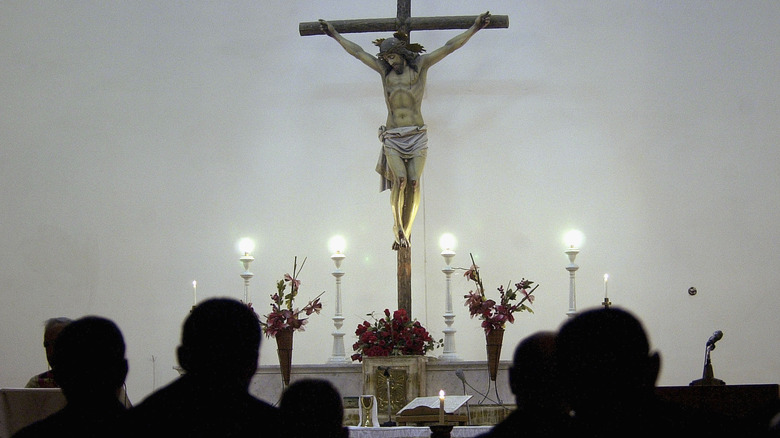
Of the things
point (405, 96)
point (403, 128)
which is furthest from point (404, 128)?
point (405, 96)

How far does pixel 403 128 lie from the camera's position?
641 cm

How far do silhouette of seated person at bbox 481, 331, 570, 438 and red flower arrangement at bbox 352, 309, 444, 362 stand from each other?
3.77m

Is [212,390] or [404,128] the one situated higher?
[404,128]

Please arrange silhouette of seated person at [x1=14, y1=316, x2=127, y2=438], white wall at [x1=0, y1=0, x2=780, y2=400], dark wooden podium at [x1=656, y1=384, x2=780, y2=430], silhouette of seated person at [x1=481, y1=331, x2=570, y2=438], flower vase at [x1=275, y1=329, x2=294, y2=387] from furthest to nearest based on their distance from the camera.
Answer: white wall at [x1=0, y1=0, x2=780, y2=400] → flower vase at [x1=275, y1=329, x2=294, y2=387] → dark wooden podium at [x1=656, y1=384, x2=780, y2=430] → silhouette of seated person at [x1=14, y1=316, x2=127, y2=438] → silhouette of seated person at [x1=481, y1=331, x2=570, y2=438]

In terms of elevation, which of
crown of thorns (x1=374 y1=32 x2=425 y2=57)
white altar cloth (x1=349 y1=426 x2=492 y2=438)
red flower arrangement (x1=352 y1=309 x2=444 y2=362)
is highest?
crown of thorns (x1=374 y1=32 x2=425 y2=57)

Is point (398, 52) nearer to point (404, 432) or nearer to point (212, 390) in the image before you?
point (404, 432)

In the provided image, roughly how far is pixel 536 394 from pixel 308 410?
1.38 ft

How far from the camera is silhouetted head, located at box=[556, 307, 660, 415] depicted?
1.73 metres

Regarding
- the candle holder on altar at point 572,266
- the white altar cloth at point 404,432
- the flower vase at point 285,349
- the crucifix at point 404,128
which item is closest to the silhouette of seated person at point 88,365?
the white altar cloth at point 404,432

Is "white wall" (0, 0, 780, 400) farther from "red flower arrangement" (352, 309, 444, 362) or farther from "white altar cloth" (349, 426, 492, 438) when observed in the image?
"white altar cloth" (349, 426, 492, 438)

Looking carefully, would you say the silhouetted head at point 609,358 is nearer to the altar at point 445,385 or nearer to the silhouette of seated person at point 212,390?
the silhouette of seated person at point 212,390

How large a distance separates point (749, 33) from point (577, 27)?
1.18 metres

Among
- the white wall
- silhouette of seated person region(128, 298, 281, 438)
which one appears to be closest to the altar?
the white wall

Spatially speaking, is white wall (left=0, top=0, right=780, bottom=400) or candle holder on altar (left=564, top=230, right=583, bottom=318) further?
white wall (left=0, top=0, right=780, bottom=400)
